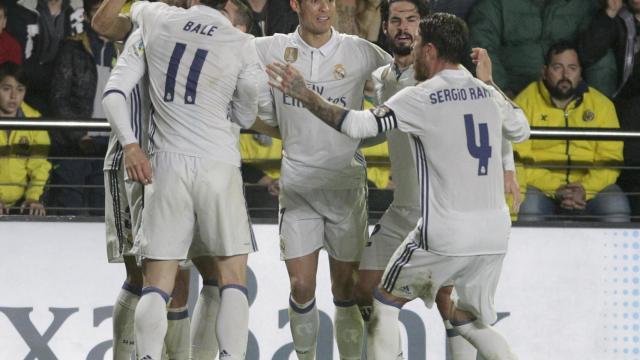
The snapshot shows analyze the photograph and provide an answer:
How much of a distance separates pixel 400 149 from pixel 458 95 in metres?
0.79

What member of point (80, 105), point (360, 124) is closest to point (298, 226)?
point (360, 124)

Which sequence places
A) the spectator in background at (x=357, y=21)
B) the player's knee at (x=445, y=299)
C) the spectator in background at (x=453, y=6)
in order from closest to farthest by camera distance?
1. the player's knee at (x=445, y=299)
2. the spectator in background at (x=357, y=21)
3. the spectator in background at (x=453, y=6)

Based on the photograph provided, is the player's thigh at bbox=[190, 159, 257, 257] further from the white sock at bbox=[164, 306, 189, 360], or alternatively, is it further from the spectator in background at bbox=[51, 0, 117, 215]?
the spectator in background at bbox=[51, 0, 117, 215]

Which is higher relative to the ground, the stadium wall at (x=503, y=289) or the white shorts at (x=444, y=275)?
the white shorts at (x=444, y=275)

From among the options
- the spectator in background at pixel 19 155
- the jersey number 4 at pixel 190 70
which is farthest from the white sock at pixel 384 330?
the spectator in background at pixel 19 155

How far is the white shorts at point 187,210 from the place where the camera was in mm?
5777

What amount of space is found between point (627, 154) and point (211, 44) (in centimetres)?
374

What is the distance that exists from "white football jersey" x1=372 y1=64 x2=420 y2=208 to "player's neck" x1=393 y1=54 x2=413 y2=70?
0.06ft

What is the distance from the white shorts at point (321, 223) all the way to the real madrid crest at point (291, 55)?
2.13 ft

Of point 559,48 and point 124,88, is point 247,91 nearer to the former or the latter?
point 124,88

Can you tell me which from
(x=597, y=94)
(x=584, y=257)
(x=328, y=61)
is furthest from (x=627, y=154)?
(x=328, y=61)

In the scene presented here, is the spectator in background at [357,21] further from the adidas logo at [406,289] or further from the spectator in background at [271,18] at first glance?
the adidas logo at [406,289]

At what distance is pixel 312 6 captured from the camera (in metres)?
6.48

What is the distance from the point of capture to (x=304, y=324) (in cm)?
664
